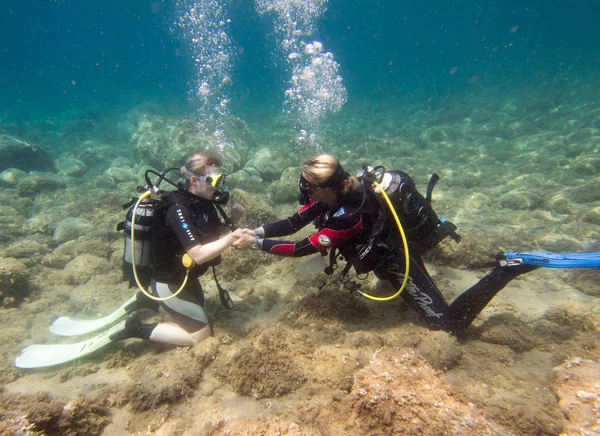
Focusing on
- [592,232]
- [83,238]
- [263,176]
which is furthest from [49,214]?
[592,232]

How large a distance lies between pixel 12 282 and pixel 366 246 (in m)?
6.55

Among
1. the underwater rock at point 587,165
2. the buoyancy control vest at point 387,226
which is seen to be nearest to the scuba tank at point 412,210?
the buoyancy control vest at point 387,226

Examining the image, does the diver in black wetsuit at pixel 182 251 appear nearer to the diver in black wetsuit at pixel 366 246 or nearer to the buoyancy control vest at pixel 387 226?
the diver in black wetsuit at pixel 366 246

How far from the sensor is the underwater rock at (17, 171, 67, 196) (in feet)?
38.4

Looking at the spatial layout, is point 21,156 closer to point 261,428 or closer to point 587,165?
point 261,428

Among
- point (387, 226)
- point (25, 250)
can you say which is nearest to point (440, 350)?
point (387, 226)

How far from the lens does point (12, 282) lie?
17.6ft

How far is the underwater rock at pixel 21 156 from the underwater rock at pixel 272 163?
43.7ft

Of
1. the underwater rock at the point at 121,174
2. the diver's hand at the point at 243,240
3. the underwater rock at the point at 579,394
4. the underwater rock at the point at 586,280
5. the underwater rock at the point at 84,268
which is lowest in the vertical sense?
the underwater rock at the point at 586,280

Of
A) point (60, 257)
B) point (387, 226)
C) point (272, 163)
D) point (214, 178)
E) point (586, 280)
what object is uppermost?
point (272, 163)

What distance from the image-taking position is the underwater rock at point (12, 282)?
5.25m

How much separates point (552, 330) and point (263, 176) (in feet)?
32.5

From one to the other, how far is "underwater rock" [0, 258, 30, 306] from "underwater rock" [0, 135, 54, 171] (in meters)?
14.2

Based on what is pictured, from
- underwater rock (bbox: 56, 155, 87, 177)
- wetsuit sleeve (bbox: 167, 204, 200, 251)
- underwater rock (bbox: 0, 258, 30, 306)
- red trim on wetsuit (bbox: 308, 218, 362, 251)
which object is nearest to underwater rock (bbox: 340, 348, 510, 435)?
red trim on wetsuit (bbox: 308, 218, 362, 251)
